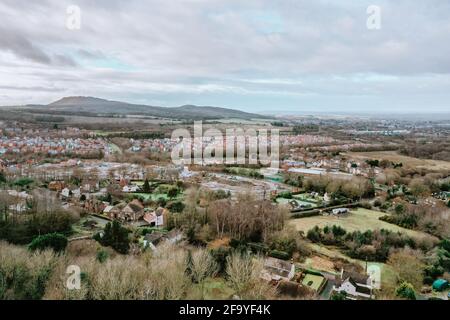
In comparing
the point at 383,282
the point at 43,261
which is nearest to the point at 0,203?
the point at 43,261

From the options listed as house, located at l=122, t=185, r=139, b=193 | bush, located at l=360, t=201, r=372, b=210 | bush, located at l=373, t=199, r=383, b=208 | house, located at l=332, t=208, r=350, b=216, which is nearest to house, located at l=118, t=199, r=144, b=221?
house, located at l=122, t=185, r=139, b=193

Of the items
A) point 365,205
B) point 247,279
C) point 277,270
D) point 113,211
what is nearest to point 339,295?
point 277,270

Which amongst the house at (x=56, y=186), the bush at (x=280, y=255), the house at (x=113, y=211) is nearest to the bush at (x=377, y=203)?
the bush at (x=280, y=255)

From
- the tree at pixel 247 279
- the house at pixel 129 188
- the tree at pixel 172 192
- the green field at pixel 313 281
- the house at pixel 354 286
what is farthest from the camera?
the house at pixel 129 188

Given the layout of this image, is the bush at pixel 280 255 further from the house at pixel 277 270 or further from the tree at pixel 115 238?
the tree at pixel 115 238

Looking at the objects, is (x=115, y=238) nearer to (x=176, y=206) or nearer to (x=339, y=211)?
(x=176, y=206)

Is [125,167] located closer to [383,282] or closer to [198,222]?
[198,222]

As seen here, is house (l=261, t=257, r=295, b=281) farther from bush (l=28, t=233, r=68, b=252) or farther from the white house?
the white house

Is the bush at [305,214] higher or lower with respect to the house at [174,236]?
lower
